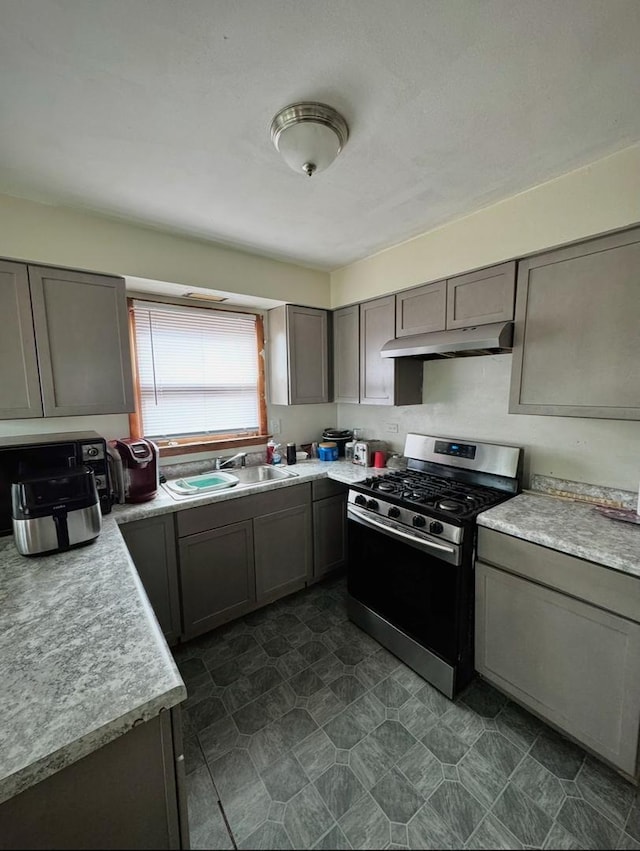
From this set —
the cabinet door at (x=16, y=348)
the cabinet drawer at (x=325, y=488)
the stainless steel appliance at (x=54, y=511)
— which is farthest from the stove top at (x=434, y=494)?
the cabinet door at (x=16, y=348)

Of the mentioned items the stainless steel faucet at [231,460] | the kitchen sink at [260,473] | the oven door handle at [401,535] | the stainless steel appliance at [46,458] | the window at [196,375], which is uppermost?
the window at [196,375]

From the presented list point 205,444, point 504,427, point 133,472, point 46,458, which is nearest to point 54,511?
point 46,458

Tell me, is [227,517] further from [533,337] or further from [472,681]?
[533,337]

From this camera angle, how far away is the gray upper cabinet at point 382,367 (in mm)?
2334

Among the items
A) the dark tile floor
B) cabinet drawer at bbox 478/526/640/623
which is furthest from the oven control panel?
the dark tile floor

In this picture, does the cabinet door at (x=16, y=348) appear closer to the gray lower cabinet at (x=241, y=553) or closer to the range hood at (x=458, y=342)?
the gray lower cabinet at (x=241, y=553)

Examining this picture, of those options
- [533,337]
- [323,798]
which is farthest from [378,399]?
[323,798]

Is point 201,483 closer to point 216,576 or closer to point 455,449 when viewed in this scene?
point 216,576

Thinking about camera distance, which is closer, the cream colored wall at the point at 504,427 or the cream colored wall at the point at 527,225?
the cream colored wall at the point at 527,225

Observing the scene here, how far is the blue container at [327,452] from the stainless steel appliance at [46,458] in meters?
1.52

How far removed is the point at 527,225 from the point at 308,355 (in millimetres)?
1559

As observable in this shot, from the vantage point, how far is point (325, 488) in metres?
2.48

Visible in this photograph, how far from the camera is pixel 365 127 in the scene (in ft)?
3.89

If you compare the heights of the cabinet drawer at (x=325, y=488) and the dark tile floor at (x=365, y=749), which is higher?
the cabinet drawer at (x=325, y=488)
